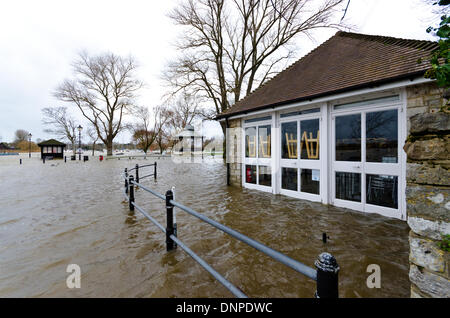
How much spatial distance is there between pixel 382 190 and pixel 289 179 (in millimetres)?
2497

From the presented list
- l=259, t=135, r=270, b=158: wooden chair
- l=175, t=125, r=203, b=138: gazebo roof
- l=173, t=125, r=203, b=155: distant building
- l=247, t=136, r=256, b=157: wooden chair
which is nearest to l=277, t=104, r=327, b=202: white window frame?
l=259, t=135, r=270, b=158: wooden chair

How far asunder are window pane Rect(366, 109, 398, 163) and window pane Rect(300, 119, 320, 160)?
4.08ft

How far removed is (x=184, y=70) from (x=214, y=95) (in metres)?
3.20

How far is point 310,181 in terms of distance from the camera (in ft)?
19.9

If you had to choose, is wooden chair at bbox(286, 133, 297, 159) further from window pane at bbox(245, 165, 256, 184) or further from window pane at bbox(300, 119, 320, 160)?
window pane at bbox(245, 165, 256, 184)

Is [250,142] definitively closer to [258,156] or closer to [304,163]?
[258,156]

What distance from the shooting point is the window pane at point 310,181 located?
5.89m

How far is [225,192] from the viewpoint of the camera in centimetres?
766

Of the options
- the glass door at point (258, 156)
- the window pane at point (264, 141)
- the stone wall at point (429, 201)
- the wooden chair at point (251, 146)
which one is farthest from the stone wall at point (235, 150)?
the stone wall at point (429, 201)

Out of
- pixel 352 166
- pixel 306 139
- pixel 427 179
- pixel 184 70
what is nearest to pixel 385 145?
pixel 352 166

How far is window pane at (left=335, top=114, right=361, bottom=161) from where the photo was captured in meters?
5.05

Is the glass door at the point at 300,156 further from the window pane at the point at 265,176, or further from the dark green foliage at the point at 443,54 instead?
the dark green foliage at the point at 443,54

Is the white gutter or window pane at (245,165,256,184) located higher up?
the white gutter

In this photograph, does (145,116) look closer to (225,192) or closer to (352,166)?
(225,192)
